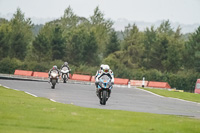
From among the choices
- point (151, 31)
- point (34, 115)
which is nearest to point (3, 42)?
point (151, 31)

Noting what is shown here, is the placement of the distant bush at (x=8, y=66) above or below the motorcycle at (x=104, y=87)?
above

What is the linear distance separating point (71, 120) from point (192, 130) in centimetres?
305

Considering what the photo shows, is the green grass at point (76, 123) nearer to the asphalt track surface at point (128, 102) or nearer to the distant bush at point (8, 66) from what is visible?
the asphalt track surface at point (128, 102)

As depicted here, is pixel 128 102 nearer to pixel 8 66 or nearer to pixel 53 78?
pixel 53 78

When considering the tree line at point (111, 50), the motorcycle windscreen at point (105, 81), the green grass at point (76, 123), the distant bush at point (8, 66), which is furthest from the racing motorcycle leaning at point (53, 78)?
the tree line at point (111, 50)

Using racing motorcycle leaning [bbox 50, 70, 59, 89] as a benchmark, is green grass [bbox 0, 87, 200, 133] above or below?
below

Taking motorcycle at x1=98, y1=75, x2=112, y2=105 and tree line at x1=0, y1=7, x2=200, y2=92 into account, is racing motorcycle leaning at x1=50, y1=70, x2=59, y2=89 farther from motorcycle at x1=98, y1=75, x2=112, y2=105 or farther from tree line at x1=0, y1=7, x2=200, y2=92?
tree line at x1=0, y1=7, x2=200, y2=92

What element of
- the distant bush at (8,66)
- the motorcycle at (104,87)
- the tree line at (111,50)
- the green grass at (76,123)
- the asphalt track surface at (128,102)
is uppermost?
the tree line at (111,50)

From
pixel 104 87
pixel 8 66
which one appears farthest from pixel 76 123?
pixel 8 66

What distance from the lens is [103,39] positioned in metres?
129

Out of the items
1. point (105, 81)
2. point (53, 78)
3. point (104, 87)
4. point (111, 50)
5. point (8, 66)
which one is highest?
point (111, 50)

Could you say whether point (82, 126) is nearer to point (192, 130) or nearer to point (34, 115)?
point (34, 115)

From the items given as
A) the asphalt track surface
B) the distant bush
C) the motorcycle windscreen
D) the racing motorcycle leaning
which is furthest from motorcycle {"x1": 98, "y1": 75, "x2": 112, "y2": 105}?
the distant bush

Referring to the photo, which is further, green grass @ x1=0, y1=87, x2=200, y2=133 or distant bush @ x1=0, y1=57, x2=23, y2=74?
distant bush @ x1=0, y1=57, x2=23, y2=74
